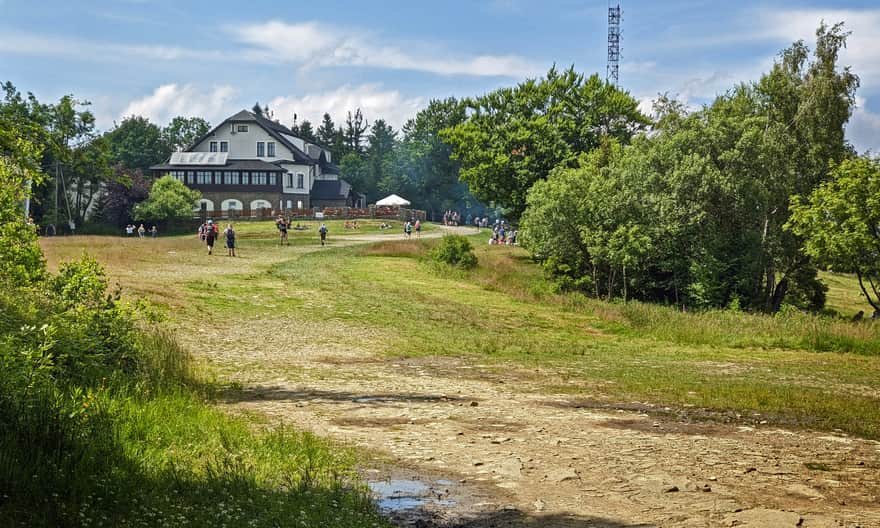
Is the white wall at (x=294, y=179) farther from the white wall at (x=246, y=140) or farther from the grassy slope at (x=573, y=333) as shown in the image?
the grassy slope at (x=573, y=333)

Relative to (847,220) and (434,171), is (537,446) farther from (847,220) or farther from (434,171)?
(434,171)

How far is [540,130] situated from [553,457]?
56.3 m

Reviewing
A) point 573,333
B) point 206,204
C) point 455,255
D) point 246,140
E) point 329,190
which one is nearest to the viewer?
point 573,333

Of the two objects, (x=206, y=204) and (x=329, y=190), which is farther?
(x=329, y=190)

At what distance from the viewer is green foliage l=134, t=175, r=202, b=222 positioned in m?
89.9

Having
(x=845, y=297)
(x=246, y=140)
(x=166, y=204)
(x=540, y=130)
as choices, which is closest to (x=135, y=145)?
(x=246, y=140)

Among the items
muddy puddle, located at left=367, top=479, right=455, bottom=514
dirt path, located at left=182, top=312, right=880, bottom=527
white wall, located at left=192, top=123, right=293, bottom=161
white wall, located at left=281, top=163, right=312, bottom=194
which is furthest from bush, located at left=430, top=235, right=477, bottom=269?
A: white wall, located at left=192, top=123, right=293, bottom=161

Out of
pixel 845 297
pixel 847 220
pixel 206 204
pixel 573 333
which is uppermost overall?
pixel 206 204

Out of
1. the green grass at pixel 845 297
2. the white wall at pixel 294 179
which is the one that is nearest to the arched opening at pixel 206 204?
the white wall at pixel 294 179

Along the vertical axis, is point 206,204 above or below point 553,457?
above

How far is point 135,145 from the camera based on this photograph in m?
123

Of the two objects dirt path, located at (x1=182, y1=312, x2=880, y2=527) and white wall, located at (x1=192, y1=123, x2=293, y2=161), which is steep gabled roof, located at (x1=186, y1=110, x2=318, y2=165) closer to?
white wall, located at (x1=192, y1=123, x2=293, y2=161)

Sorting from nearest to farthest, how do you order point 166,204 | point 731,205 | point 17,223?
point 17,223
point 731,205
point 166,204

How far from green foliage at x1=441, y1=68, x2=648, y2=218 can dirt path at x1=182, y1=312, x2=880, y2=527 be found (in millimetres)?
47940
